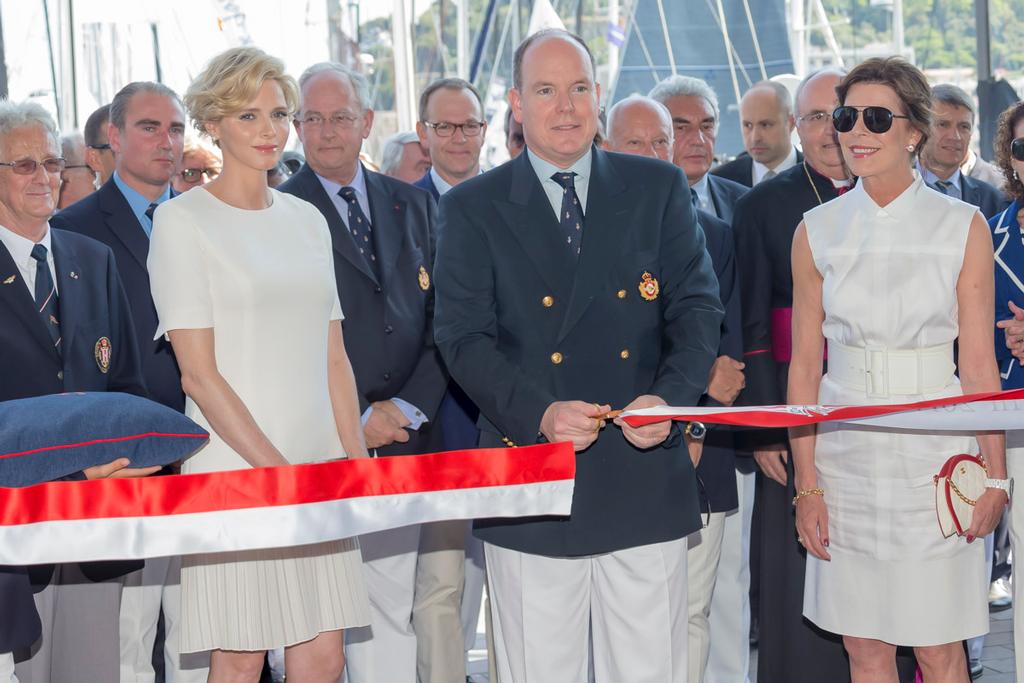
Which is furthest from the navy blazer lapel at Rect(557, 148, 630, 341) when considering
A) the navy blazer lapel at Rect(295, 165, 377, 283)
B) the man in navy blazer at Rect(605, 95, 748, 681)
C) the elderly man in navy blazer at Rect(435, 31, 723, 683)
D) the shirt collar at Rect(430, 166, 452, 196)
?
the shirt collar at Rect(430, 166, 452, 196)

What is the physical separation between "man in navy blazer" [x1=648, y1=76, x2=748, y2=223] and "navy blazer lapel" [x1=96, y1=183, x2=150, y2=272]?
82.2 inches

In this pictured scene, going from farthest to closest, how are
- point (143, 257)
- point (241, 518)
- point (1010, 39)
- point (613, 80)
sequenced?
point (613, 80) → point (1010, 39) → point (143, 257) → point (241, 518)

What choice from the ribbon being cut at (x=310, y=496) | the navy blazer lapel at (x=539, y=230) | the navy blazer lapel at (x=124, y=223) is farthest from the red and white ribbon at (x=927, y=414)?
the navy blazer lapel at (x=124, y=223)

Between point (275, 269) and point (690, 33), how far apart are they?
55.9ft

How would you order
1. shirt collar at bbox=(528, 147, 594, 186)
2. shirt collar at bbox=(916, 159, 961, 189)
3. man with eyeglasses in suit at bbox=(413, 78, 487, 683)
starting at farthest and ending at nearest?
shirt collar at bbox=(916, 159, 961, 189), man with eyeglasses in suit at bbox=(413, 78, 487, 683), shirt collar at bbox=(528, 147, 594, 186)

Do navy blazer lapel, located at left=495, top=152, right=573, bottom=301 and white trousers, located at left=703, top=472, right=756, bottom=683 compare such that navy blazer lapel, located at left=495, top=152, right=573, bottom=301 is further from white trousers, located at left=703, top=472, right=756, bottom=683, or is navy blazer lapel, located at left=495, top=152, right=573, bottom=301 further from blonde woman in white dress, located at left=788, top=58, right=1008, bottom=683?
white trousers, located at left=703, top=472, right=756, bottom=683

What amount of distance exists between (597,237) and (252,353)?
935 mm

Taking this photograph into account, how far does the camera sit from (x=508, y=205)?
3.30 m

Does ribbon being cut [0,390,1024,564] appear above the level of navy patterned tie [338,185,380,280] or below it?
below

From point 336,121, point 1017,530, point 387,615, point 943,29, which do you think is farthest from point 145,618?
point 943,29

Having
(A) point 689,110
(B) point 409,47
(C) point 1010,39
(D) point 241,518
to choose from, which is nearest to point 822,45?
(B) point 409,47

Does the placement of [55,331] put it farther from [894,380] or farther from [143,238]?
[894,380]

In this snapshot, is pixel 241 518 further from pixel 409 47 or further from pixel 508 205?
pixel 409 47

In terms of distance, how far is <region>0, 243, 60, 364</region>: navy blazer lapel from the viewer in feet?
11.4
